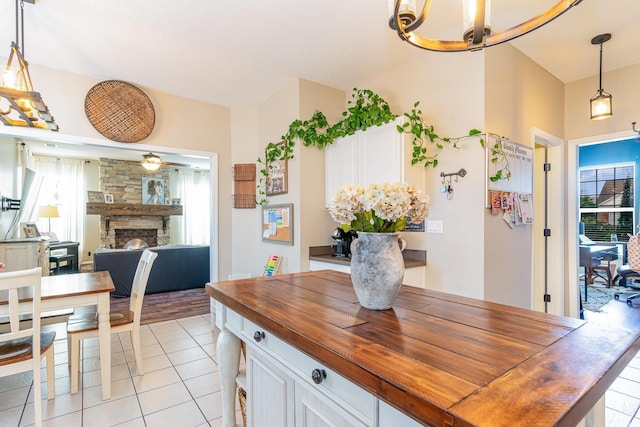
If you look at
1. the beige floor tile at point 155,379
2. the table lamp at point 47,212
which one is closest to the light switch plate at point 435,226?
the beige floor tile at point 155,379

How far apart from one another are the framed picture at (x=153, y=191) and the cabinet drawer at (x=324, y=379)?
7919mm

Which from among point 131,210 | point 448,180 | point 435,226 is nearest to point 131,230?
point 131,210

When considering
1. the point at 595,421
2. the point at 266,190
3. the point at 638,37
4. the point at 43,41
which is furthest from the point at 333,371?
the point at 638,37

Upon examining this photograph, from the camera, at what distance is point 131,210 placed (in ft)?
25.0

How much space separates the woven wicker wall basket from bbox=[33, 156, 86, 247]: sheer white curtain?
508cm

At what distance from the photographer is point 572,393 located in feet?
2.08

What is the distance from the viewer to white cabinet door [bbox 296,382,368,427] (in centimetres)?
89

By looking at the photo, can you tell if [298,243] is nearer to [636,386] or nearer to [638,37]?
[636,386]

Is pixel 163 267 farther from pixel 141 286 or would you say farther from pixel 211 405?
pixel 211 405

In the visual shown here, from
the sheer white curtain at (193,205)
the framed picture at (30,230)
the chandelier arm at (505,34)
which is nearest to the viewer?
the chandelier arm at (505,34)

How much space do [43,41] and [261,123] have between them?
2145 millimetres

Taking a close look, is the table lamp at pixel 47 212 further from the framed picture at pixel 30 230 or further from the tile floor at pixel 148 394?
the tile floor at pixel 148 394

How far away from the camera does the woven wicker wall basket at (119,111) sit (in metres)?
3.32

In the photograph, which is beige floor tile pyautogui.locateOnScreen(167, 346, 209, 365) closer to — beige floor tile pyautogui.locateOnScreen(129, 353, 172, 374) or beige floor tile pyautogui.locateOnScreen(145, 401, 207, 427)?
beige floor tile pyautogui.locateOnScreen(129, 353, 172, 374)
